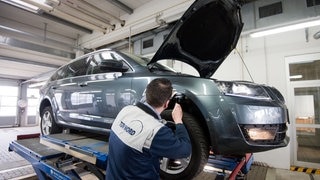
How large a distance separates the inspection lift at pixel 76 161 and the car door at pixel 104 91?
1.10 ft

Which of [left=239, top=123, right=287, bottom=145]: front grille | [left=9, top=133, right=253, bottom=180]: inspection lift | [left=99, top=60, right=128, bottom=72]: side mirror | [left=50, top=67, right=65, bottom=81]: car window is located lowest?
[left=9, top=133, right=253, bottom=180]: inspection lift

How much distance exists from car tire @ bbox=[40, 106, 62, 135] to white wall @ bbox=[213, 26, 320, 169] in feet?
13.0

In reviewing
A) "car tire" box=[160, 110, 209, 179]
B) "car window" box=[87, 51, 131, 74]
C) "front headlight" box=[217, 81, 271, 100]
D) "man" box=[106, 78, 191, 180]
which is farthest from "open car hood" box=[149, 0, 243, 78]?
"man" box=[106, 78, 191, 180]

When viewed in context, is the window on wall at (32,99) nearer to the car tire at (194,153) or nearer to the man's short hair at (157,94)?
the car tire at (194,153)

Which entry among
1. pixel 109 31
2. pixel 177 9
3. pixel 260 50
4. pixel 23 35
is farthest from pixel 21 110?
pixel 260 50

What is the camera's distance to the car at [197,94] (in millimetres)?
1658

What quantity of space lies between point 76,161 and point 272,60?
4.58 meters

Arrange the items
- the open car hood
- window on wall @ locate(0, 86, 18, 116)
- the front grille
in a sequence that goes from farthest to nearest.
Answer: window on wall @ locate(0, 86, 18, 116), the open car hood, the front grille

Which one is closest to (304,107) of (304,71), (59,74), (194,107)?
(304,71)

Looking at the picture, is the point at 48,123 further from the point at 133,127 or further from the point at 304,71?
the point at 304,71

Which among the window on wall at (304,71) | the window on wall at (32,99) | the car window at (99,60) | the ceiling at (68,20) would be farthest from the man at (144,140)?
the window on wall at (32,99)

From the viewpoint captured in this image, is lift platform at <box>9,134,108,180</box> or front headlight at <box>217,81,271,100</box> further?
lift platform at <box>9,134,108,180</box>

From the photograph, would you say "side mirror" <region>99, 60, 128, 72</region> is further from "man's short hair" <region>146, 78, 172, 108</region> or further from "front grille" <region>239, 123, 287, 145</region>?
"front grille" <region>239, 123, 287, 145</region>

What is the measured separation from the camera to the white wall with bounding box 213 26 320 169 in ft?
14.4
